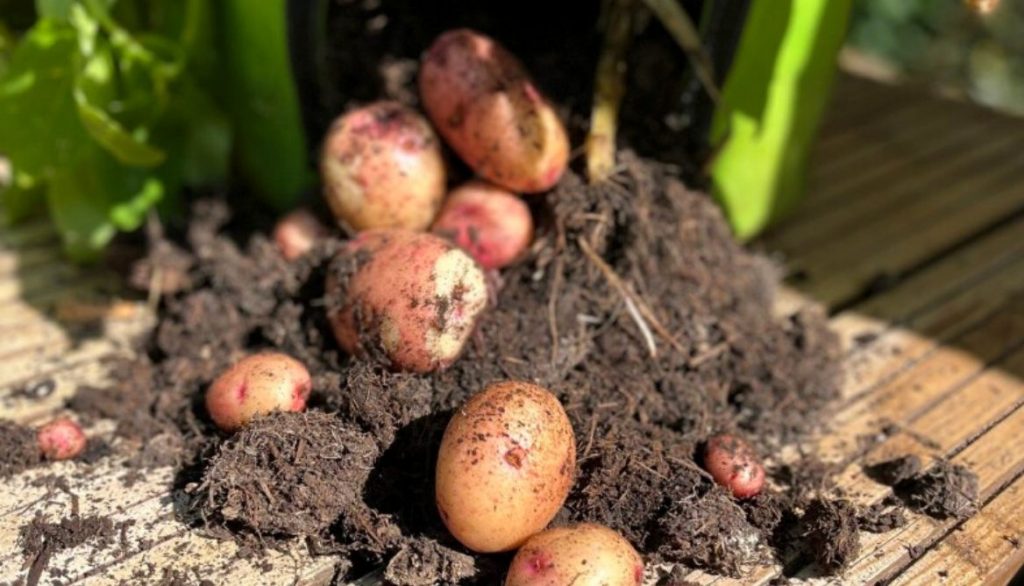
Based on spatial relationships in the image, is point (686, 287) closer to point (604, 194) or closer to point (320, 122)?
point (604, 194)

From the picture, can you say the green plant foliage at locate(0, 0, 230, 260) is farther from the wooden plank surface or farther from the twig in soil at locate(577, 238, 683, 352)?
the twig in soil at locate(577, 238, 683, 352)

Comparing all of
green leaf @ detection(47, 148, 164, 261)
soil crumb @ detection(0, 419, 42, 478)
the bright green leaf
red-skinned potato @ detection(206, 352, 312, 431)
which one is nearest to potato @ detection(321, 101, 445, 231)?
red-skinned potato @ detection(206, 352, 312, 431)

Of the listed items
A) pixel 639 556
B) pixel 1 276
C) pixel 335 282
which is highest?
pixel 335 282

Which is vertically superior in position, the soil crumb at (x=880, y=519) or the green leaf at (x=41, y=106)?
the green leaf at (x=41, y=106)

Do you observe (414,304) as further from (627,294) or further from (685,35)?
(685,35)

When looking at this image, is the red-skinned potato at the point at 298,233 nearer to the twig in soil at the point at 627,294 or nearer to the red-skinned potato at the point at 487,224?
the red-skinned potato at the point at 487,224

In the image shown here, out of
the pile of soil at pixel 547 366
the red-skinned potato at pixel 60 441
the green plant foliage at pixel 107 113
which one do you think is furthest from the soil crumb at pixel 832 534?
the green plant foliage at pixel 107 113

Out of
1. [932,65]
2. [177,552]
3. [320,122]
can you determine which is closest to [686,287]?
[320,122]
